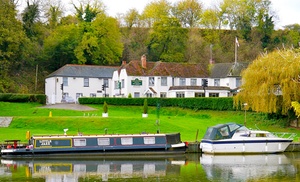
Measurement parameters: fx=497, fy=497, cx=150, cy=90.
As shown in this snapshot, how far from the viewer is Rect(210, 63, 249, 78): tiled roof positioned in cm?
7138

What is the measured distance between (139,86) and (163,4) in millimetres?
32193

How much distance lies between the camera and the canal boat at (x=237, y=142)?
125 feet

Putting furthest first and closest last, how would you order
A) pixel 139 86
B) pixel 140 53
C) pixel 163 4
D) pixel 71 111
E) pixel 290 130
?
1. pixel 163 4
2. pixel 140 53
3. pixel 139 86
4. pixel 71 111
5. pixel 290 130

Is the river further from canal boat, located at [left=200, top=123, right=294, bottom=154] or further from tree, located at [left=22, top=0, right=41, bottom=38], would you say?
tree, located at [left=22, top=0, right=41, bottom=38]

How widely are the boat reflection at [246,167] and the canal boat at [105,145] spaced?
2889 mm

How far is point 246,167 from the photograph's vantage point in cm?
3142

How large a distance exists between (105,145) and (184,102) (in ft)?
78.6

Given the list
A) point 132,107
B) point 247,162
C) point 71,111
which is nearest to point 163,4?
point 132,107

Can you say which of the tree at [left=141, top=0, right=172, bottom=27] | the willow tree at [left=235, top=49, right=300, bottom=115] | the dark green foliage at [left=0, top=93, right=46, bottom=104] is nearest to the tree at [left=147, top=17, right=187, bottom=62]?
the tree at [left=141, top=0, right=172, bottom=27]

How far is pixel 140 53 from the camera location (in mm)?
92312

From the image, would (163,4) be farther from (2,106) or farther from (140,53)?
(2,106)

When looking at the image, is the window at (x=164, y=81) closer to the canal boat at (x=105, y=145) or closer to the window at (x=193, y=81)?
the window at (x=193, y=81)

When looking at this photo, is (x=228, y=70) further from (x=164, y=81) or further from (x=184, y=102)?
(x=184, y=102)

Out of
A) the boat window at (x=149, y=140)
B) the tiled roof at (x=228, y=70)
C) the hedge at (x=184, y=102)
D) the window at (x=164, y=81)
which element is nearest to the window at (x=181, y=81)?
the window at (x=164, y=81)
